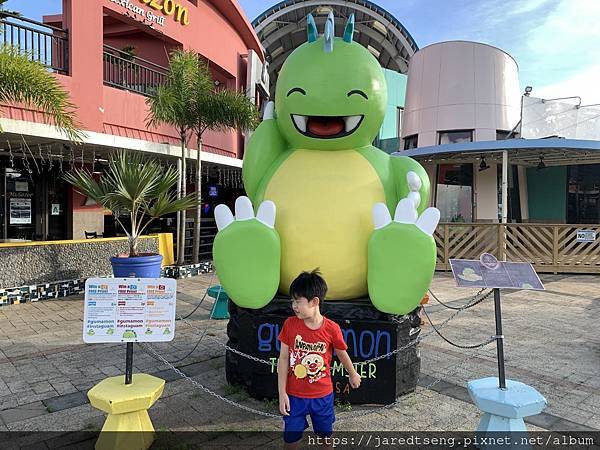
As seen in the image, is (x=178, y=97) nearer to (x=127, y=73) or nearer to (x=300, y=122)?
(x=127, y=73)

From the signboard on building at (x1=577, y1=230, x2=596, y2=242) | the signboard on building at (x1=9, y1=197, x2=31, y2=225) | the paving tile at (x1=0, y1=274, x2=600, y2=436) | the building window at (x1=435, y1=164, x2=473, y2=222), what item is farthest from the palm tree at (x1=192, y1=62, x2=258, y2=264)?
the signboard on building at (x1=577, y1=230, x2=596, y2=242)

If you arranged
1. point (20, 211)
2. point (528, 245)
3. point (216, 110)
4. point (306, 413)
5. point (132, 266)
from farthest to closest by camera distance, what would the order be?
point (528, 245) < point (20, 211) < point (216, 110) < point (132, 266) < point (306, 413)

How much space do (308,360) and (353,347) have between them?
1278 millimetres

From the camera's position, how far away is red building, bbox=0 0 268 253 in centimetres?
871

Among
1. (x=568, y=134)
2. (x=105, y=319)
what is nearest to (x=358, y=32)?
(x=568, y=134)

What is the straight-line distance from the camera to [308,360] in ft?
8.11

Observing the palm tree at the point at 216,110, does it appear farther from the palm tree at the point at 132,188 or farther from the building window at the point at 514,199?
the building window at the point at 514,199

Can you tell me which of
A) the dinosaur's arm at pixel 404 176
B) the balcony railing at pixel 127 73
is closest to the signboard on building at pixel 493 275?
the dinosaur's arm at pixel 404 176

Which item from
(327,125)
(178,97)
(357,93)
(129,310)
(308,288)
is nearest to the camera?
(308,288)

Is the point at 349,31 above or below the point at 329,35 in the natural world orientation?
above

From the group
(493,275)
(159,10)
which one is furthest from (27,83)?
(159,10)

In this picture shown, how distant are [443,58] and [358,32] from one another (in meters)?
11.1

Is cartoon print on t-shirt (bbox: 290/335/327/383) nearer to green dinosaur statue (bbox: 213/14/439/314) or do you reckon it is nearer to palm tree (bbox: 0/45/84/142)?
green dinosaur statue (bbox: 213/14/439/314)

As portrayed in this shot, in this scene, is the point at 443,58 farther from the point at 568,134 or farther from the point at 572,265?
the point at 572,265
